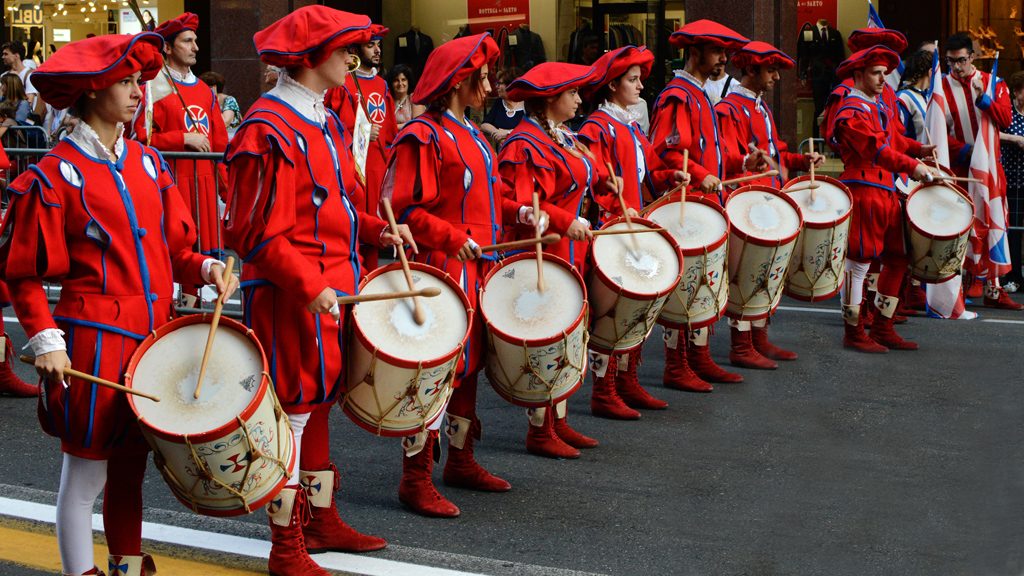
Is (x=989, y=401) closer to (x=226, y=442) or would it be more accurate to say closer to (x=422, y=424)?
(x=422, y=424)

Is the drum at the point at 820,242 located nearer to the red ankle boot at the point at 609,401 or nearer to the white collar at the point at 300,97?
the red ankle boot at the point at 609,401

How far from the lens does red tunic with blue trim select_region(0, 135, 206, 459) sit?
12.6ft

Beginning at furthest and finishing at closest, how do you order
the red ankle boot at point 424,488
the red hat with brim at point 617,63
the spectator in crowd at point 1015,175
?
the spectator in crowd at point 1015,175 → the red hat with brim at point 617,63 → the red ankle boot at point 424,488

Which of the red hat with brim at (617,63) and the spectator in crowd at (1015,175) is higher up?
the red hat with brim at (617,63)

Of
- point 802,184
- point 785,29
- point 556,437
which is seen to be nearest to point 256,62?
point 785,29

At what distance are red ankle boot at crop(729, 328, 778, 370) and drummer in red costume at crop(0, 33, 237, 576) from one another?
5.00 meters

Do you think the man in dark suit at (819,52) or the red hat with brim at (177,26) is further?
the man in dark suit at (819,52)

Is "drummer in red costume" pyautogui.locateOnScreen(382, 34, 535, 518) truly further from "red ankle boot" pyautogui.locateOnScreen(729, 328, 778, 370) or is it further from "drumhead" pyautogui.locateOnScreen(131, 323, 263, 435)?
"red ankle boot" pyautogui.locateOnScreen(729, 328, 778, 370)

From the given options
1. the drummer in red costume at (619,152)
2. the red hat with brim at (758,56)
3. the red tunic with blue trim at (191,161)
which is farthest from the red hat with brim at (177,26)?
the red hat with brim at (758,56)

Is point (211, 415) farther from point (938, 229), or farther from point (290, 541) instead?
point (938, 229)

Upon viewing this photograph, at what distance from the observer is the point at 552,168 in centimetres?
625

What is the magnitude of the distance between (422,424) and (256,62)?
9.59 meters

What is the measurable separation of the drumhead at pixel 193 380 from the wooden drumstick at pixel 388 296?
1.40ft

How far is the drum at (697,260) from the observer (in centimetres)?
705
